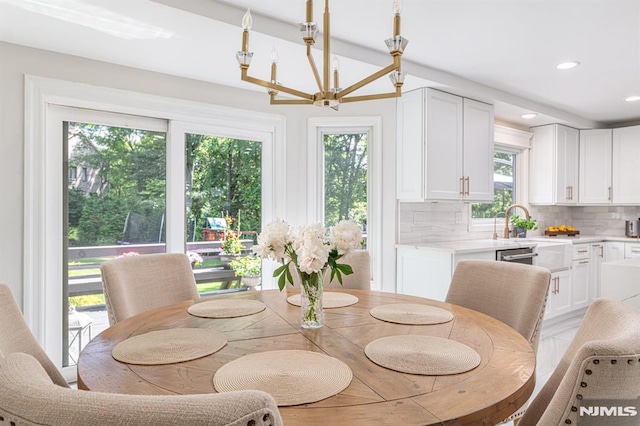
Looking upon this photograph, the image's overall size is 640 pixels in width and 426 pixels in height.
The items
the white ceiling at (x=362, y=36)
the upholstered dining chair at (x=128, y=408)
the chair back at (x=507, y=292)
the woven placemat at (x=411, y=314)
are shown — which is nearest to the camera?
the upholstered dining chair at (x=128, y=408)

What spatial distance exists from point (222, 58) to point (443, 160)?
205 centimetres

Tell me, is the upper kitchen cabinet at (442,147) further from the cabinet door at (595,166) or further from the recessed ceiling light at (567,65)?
the cabinet door at (595,166)

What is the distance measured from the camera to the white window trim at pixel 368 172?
3545mm

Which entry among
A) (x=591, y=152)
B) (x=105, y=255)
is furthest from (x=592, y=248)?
(x=105, y=255)

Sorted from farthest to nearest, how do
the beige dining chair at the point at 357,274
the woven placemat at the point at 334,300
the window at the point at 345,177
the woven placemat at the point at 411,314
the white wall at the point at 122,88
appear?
1. the window at the point at 345,177
2. the beige dining chair at the point at 357,274
3. the white wall at the point at 122,88
4. the woven placemat at the point at 334,300
5. the woven placemat at the point at 411,314

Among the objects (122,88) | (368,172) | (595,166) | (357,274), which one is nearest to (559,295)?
(595,166)

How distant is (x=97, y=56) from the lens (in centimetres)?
256

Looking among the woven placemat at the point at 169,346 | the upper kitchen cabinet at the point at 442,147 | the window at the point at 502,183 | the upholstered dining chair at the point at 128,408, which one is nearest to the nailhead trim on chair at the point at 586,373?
the upholstered dining chair at the point at 128,408

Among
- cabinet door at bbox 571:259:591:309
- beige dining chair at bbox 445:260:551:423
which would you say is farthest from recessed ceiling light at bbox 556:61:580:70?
cabinet door at bbox 571:259:591:309

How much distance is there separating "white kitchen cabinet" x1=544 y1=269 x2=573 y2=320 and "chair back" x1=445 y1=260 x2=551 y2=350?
2.55 m

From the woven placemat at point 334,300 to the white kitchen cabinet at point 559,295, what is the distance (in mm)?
3003

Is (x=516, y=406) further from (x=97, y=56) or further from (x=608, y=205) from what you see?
(x=608, y=205)

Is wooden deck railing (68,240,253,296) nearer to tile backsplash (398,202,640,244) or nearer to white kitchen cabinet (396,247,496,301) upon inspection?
white kitchen cabinet (396,247,496,301)

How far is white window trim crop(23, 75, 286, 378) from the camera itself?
2.40m
